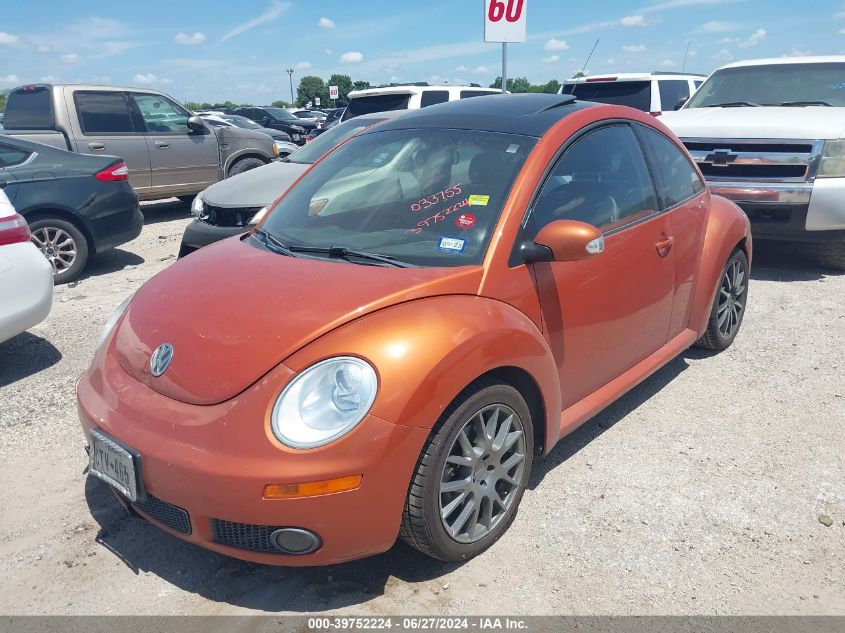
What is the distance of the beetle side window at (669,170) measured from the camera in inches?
148

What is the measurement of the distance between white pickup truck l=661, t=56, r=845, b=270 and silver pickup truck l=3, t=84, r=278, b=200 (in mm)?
6393

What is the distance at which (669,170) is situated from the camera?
3.90 metres

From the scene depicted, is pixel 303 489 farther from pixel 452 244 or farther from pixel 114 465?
pixel 452 244

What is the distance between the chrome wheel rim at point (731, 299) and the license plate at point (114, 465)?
3.59 meters

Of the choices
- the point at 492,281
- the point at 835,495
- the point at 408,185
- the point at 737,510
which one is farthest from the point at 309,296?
the point at 835,495

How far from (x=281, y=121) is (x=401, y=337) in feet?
90.1

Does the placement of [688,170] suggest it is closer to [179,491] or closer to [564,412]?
[564,412]

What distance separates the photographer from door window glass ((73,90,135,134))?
913 cm

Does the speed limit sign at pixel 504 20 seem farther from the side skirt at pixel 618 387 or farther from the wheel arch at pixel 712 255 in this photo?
the side skirt at pixel 618 387

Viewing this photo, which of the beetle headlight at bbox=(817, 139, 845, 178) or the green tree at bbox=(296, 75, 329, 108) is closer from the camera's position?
the beetle headlight at bbox=(817, 139, 845, 178)

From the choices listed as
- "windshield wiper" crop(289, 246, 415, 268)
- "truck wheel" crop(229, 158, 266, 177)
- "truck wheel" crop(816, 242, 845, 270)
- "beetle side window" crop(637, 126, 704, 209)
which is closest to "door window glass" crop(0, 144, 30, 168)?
"truck wheel" crop(229, 158, 266, 177)

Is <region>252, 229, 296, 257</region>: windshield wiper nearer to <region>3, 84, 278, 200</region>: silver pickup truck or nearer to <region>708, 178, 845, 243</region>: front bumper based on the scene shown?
<region>708, 178, 845, 243</region>: front bumper

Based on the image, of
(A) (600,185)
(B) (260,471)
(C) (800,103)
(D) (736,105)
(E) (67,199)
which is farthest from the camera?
(D) (736,105)

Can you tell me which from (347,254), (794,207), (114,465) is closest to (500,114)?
(347,254)
